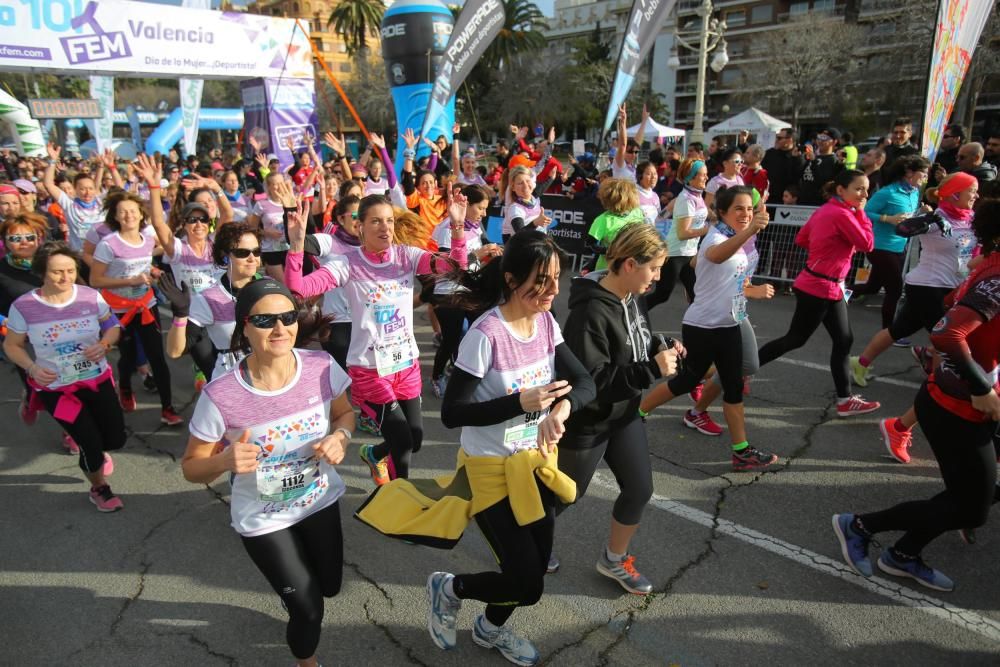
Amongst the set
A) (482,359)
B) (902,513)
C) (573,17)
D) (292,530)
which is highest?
(573,17)

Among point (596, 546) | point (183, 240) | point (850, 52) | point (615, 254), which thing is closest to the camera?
point (615, 254)

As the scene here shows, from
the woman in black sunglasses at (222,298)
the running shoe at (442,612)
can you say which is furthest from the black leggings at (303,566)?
the woman in black sunglasses at (222,298)

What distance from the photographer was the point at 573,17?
77.8 m

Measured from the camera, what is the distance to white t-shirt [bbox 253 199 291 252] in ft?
21.3

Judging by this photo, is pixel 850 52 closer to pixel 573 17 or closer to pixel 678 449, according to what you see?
pixel 573 17

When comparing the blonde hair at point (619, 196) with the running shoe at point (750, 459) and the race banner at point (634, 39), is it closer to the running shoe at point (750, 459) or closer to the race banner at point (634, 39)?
the running shoe at point (750, 459)

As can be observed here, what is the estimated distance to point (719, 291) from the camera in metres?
4.06

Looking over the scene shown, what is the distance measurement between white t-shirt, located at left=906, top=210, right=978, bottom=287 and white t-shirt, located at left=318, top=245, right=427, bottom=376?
4201 millimetres

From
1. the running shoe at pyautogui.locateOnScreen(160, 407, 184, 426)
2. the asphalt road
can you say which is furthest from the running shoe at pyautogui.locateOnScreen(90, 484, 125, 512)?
the running shoe at pyautogui.locateOnScreen(160, 407, 184, 426)

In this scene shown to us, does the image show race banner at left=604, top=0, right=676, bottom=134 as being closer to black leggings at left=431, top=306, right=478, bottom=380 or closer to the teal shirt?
the teal shirt

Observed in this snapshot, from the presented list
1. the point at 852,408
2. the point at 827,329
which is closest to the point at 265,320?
the point at 827,329

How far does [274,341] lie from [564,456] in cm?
134

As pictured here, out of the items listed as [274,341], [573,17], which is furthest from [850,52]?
[274,341]

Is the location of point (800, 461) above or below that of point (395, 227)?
below
